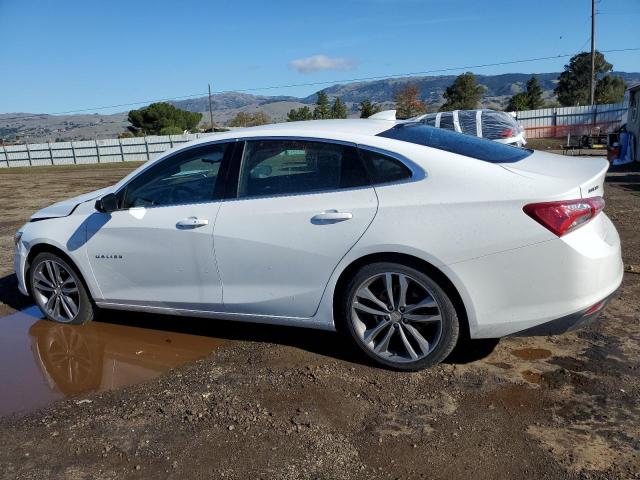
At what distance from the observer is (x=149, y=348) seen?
14.6 ft

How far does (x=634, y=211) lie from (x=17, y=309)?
8642 mm

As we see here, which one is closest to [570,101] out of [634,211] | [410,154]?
[634,211]

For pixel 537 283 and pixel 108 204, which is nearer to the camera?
pixel 537 283

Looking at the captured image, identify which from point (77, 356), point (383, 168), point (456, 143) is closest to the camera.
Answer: point (383, 168)

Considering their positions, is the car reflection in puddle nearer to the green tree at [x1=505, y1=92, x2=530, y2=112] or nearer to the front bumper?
the front bumper

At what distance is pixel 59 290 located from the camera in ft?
16.1

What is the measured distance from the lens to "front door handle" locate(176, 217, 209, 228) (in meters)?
4.03

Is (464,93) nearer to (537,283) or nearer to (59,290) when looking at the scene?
(59,290)

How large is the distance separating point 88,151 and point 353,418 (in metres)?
44.3

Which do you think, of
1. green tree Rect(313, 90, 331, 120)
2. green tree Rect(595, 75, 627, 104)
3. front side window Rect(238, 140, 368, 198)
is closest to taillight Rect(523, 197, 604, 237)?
front side window Rect(238, 140, 368, 198)

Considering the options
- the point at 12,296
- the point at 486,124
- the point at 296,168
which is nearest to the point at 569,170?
the point at 296,168

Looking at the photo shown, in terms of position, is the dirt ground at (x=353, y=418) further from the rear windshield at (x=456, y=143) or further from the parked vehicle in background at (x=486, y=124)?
the parked vehicle in background at (x=486, y=124)

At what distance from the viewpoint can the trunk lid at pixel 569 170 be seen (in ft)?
11.1

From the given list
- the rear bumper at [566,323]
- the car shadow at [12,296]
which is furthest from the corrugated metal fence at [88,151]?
the rear bumper at [566,323]
